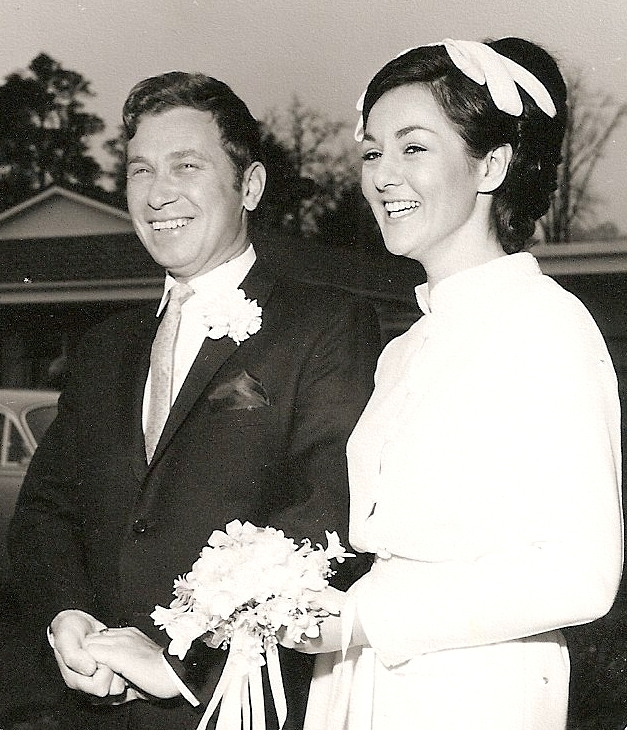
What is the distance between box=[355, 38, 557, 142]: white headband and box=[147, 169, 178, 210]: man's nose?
73 centimetres

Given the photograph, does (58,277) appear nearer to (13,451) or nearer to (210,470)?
(13,451)

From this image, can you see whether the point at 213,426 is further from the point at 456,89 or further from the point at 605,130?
the point at 605,130

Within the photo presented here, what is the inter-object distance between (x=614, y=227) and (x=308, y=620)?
5.33 ft

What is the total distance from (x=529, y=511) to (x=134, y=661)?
2.80 feet

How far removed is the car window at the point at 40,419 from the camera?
3.09 m

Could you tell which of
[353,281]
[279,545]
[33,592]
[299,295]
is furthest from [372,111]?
[33,592]

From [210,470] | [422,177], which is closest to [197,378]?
[210,470]

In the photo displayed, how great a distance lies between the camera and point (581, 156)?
9.03ft

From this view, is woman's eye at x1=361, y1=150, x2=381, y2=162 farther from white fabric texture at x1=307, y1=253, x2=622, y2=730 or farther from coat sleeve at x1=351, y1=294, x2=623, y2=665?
coat sleeve at x1=351, y1=294, x2=623, y2=665

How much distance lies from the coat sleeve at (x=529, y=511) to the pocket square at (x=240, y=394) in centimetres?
52

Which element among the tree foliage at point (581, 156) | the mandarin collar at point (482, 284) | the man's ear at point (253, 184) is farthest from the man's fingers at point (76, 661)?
the tree foliage at point (581, 156)

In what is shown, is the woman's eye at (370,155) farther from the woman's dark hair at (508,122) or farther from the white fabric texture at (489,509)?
the white fabric texture at (489,509)

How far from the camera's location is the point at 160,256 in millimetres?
2285

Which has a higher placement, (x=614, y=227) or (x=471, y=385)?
(x=614, y=227)
